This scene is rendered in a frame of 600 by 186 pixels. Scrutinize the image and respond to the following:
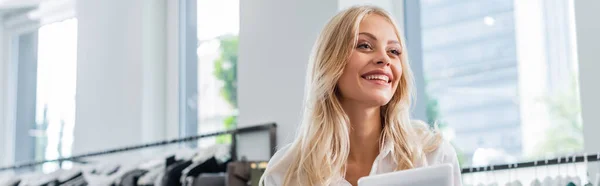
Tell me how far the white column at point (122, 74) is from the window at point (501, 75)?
1.67 m

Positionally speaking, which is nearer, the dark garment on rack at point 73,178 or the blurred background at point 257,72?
the blurred background at point 257,72

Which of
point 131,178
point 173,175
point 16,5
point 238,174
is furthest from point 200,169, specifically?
point 16,5

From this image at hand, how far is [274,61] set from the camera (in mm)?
3736

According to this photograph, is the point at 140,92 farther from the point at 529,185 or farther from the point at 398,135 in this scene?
the point at 398,135

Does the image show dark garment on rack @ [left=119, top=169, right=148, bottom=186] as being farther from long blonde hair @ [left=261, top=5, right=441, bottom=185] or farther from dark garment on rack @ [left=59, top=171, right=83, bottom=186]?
long blonde hair @ [left=261, top=5, right=441, bottom=185]

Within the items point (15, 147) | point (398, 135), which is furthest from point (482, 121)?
point (15, 147)

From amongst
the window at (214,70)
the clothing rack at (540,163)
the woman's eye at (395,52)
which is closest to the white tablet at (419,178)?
the woman's eye at (395,52)

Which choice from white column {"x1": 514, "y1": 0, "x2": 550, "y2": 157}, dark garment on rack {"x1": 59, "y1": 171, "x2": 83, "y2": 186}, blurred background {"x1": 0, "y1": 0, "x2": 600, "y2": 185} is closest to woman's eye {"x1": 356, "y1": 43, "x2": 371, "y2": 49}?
blurred background {"x1": 0, "y1": 0, "x2": 600, "y2": 185}

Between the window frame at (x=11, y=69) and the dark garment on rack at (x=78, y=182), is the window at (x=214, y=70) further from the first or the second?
the window frame at (x=11, y=69)

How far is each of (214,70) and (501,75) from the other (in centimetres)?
178

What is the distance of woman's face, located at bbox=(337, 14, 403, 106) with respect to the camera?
1.74 m

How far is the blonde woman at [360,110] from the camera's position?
176 centimetres

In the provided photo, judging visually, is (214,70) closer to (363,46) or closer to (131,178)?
(131,178)

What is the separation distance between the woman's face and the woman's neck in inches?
1.2
